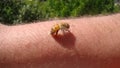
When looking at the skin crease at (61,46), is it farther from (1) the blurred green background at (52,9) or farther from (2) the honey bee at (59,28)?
(1) the blurred green background at (52,9)

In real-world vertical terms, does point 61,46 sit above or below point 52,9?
above

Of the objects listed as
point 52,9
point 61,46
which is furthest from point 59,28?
point 52,9

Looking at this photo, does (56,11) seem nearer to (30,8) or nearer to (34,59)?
(30,8)

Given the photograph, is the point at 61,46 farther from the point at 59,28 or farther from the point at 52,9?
the point at 52,9

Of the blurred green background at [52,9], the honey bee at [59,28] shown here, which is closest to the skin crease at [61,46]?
the honey bee at [59,28]

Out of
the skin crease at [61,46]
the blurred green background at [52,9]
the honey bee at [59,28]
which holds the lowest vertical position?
the blurred green background at [52,9]

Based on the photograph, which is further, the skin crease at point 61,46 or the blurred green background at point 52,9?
the blurred green background at point 52,9

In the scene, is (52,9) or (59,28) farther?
(52,9)
